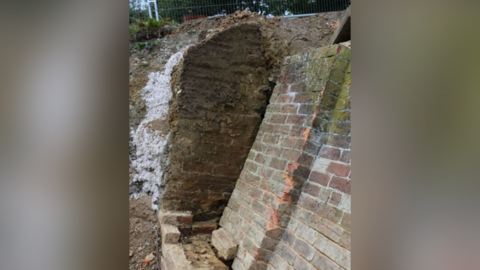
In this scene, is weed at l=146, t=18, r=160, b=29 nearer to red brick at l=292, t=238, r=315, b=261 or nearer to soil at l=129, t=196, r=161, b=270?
soil at l=129, t=196, r=161, b=270

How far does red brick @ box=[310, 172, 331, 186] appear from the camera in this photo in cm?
240

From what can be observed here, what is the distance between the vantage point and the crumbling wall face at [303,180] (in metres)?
2.22

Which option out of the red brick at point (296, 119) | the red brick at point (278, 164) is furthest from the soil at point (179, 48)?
the red brick at point (278, 164)

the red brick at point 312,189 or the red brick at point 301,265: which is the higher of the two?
the red brick at point 312,189

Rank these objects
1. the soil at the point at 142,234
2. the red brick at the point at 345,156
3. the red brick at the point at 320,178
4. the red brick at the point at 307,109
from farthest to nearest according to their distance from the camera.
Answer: the soil at the point at 142,234, the red brick at the point at 307,109, the red brick at the point at 320,178, the red brick at the point at 345,156

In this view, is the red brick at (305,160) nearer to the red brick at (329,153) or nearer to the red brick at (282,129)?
the red brick at (329,153)

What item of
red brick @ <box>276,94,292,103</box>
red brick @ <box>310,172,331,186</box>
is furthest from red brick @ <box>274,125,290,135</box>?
red brick @ <box>310,172,331,186</box>

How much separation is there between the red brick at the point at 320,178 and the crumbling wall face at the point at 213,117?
4.23ft

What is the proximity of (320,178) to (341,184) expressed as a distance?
26 centimetres

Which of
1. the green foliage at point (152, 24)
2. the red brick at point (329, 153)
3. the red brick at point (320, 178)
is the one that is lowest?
the red brick at point (320, 178)

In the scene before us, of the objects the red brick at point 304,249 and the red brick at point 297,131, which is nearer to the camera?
the red brick at point 304,249

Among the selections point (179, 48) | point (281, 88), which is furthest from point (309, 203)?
point (179, 48)
